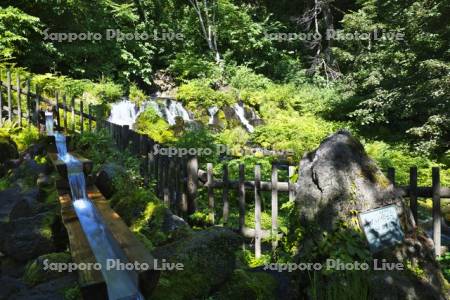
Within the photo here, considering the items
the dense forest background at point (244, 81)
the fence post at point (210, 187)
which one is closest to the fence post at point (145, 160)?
the dense forest background at point (244, 81)

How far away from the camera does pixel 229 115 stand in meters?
18.9

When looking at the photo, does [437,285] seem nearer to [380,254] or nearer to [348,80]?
[380,254]

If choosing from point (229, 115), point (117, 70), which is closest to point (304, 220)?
point (229, 115)

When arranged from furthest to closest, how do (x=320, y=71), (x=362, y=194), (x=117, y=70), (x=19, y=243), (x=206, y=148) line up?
(x=320, y=71) < (x=117, y=70) < (x=206, y=148) < (x=19, y=243) < (x=362, y=194)

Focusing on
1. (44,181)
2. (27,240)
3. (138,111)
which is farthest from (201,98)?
(27,240)

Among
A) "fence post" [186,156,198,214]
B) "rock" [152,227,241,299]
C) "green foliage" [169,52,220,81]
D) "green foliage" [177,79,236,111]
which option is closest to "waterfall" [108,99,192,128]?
"green foliage" [177,79,236,111]

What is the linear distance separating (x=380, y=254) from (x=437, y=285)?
0.64 metres

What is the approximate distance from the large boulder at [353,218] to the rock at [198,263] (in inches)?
31.5

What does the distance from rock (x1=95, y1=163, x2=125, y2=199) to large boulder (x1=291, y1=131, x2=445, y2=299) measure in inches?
157

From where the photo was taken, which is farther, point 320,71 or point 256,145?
point 320,71

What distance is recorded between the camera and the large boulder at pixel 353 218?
3.77 meters

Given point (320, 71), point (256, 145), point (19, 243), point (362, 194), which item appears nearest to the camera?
point (362, 194)

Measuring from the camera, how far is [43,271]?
4738 millimetres

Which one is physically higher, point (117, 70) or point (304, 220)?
point (117, 70)
